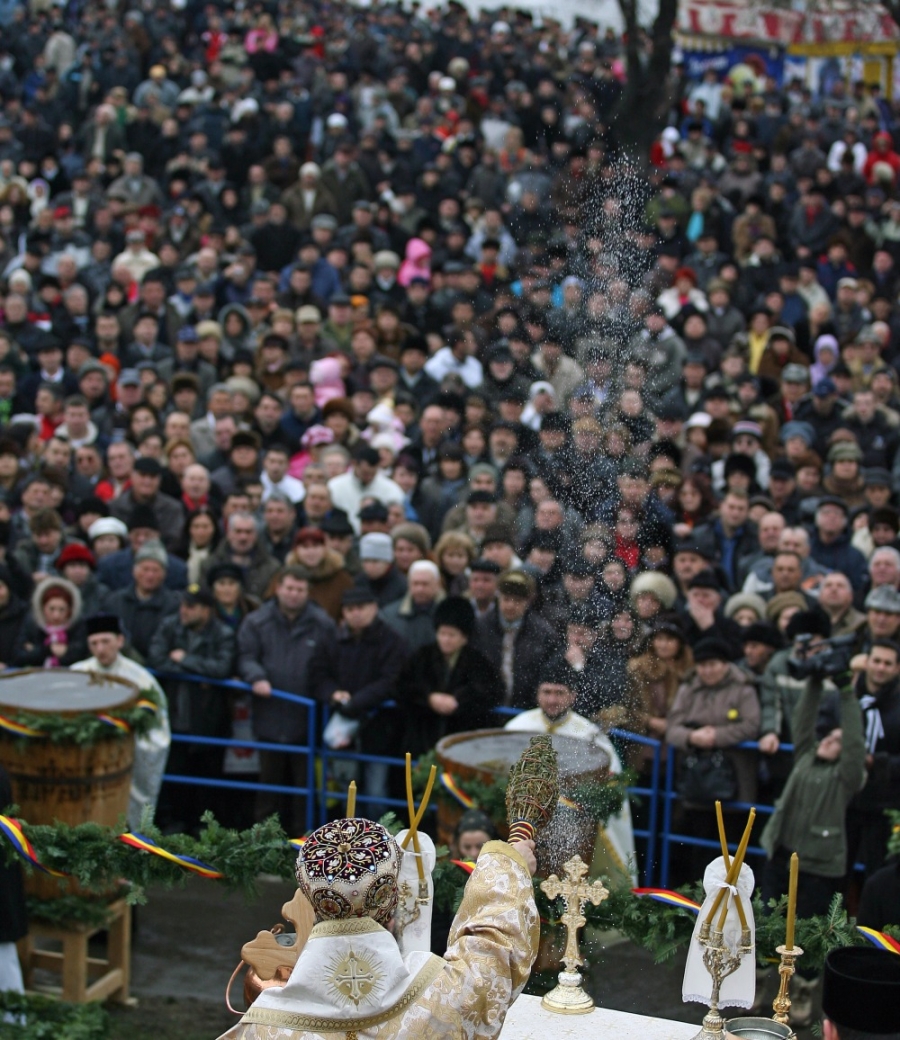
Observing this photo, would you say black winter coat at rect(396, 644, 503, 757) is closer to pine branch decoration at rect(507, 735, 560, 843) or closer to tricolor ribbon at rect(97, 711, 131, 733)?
tricolor ribbon at rect(97, 711, 131, 733)

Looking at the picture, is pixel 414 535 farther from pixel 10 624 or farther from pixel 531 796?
pixel 531 796

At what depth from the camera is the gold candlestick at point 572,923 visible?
4508 millimetres

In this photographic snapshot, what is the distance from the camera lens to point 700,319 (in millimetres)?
12945

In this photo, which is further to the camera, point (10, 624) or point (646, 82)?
point (646, 82)

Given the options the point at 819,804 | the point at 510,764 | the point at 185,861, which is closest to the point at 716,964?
the point at 185,861

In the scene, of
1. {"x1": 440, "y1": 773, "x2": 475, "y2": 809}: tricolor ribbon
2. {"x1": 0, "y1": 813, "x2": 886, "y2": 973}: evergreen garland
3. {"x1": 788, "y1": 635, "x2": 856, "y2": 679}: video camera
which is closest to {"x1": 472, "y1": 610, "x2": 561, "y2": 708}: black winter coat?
{"x1": 788, "y1": 635, "x2": 856, "y2": 679}: video camera

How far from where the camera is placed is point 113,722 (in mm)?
6902

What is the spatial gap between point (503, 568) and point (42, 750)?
2.82 metres

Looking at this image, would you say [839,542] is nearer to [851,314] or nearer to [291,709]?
[291,709]

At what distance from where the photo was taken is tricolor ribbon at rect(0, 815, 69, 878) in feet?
18.9

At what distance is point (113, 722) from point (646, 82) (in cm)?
1386

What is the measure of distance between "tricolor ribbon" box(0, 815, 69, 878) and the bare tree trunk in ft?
47.0

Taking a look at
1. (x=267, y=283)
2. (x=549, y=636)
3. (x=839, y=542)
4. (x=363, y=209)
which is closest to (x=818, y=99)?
(x=363, y=209)

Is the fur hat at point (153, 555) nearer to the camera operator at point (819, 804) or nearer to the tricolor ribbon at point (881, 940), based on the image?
the camera operator at point (819, 804)
